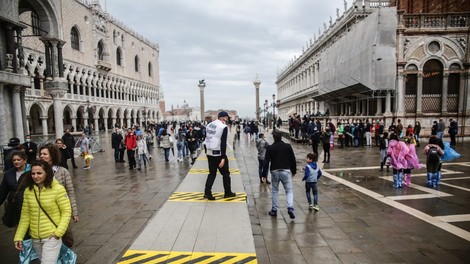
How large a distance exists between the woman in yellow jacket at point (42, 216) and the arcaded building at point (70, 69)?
12.1 meters

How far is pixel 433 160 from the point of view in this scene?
7738 millimetres

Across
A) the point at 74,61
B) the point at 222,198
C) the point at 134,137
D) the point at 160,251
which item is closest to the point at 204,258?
the point at 160,251

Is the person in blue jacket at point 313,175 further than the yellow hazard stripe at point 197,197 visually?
No

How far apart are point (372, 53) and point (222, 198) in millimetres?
18415

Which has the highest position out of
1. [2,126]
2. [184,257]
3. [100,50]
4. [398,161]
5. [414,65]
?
[100,50]

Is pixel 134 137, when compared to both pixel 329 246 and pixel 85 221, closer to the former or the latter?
pixel 85 221

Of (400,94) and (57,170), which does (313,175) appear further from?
(400,94)

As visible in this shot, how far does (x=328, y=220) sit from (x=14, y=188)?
17.8 ft

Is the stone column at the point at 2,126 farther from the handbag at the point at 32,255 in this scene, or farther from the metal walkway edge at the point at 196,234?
the handbag at the point at 32,255

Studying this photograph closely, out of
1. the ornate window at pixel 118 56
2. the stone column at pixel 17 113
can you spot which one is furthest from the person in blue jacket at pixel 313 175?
the ornate window at pixel 118 56

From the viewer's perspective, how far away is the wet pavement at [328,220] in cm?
416

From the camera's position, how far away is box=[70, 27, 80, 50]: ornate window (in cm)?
4359

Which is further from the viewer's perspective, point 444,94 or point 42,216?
point 444,94

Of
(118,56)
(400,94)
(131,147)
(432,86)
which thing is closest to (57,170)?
(131,147)
